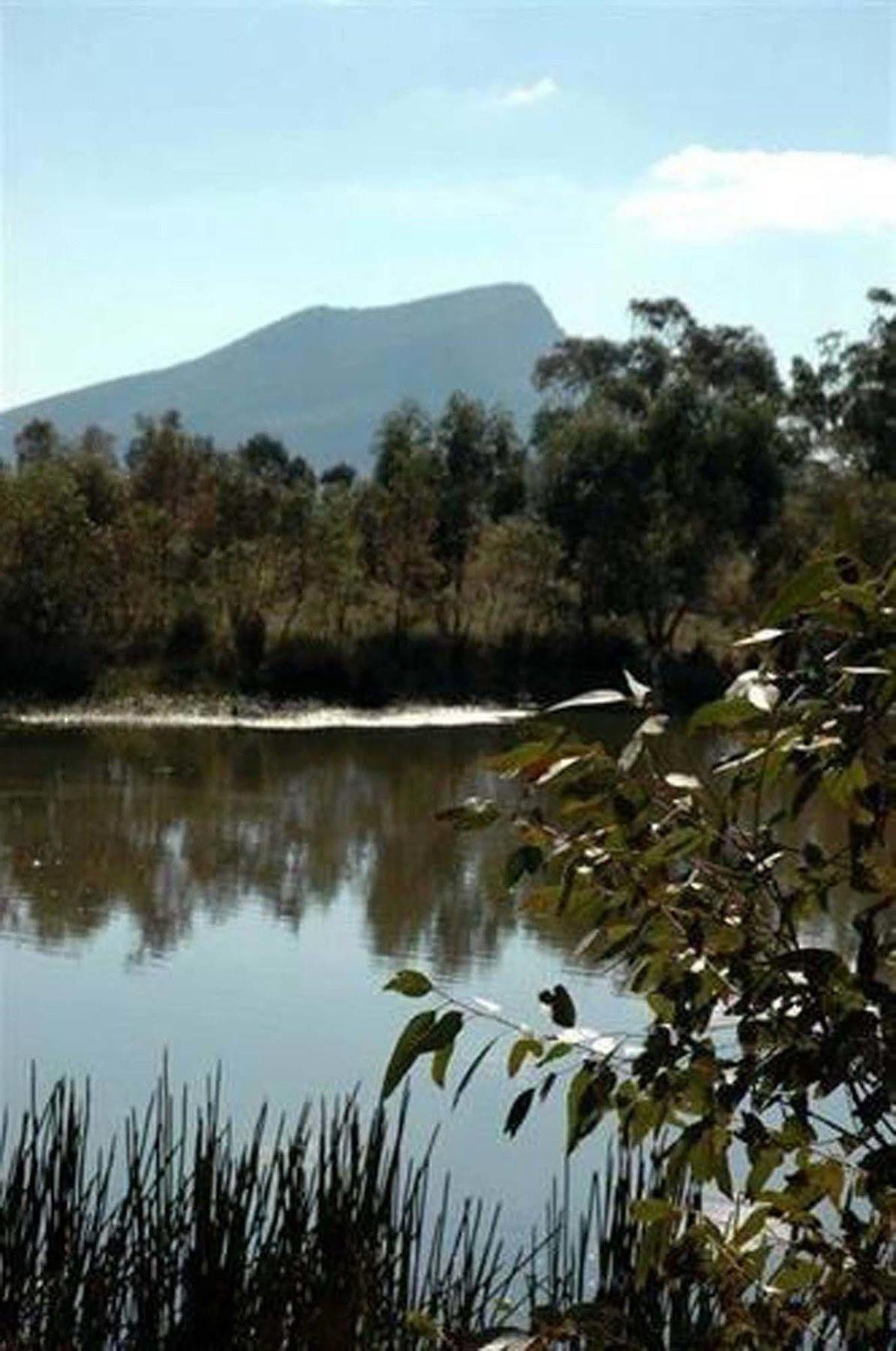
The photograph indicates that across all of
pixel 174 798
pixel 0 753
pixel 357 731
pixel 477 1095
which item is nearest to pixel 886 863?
pixel 477 1095

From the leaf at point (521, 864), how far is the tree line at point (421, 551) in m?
20.7

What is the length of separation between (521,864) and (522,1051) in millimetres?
116

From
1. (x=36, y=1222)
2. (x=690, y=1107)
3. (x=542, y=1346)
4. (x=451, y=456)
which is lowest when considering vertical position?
(x=36, y=1222)

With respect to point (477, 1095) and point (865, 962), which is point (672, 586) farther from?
point (865, 962)

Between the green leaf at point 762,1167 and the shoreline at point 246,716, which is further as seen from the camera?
the shoreline at point 246,716

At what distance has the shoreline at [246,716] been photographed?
20516 millimetres

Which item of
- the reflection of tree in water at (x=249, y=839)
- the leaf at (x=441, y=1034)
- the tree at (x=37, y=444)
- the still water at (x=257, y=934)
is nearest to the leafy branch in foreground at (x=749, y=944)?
the leaf at (x=441, y=1034)

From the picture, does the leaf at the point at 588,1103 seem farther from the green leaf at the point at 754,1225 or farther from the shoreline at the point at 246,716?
the shoreline at the point at 246,716

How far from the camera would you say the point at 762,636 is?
Result: 1106 millimetres

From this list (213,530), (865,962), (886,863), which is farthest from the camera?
Result: (213,530)

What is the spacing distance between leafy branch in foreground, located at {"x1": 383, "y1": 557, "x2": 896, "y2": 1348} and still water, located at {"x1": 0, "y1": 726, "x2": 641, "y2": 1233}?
0.45 metres

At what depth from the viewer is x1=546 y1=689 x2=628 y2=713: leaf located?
1135mm

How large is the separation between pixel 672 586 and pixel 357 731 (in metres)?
8.04

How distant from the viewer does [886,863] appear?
134 cm
